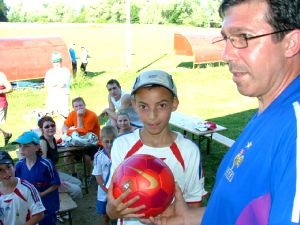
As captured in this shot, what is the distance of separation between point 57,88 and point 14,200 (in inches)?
204

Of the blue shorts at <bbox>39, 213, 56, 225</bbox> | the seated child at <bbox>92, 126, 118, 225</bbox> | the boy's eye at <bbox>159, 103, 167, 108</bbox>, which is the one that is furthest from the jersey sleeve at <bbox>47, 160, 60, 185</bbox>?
the boy's eye at <bbox>159, 103, 167, 108</bbox>

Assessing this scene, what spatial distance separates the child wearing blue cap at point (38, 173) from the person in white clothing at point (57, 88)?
13.4 feet

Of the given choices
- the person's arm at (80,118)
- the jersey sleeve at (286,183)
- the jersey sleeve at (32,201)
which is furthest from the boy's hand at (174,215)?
the person's arm at (80,118)

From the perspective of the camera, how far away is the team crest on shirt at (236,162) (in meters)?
1.48

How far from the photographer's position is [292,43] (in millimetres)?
1459

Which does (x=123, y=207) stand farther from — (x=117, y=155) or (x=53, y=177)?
(x=53, y=177)

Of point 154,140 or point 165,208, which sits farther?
point 154,140

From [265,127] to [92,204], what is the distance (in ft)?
17.8

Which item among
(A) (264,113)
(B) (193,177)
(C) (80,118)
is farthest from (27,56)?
(A) (264,113)

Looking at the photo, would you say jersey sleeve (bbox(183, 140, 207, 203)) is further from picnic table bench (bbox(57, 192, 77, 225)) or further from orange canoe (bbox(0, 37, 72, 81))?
orange canoe (bbox(0, 37, 72, 81))

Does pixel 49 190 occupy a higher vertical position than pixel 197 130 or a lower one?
higher

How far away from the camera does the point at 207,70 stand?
69.6 feet

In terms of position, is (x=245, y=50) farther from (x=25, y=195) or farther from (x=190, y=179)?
(x=25, y=195)

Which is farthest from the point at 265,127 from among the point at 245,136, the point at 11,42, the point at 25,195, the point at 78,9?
the point at 78,9
